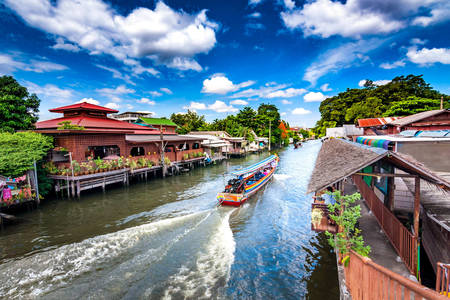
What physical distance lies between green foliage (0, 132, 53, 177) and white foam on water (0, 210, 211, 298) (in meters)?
7.16

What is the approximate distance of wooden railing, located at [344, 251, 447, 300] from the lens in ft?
7.06

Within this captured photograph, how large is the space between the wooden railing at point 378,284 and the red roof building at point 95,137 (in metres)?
18.9

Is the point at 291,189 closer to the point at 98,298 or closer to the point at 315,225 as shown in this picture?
the point at 315,225

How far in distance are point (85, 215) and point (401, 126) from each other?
2445 centimetres

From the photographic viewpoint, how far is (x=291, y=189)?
61.6 ft

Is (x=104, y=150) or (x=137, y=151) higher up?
(x=104, y=150)

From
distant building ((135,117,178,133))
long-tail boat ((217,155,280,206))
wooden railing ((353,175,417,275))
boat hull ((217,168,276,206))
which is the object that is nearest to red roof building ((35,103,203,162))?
long-tail boat ((217,155,280,206))

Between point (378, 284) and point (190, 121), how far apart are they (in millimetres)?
56055

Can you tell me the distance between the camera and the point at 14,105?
16.8m

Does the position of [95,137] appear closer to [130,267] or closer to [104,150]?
[104,150]

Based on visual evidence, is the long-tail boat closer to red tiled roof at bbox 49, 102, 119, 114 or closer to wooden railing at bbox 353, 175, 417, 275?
wooden railing at bbox 353, 175, 417, 275

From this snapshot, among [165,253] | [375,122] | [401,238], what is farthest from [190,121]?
[401,238]

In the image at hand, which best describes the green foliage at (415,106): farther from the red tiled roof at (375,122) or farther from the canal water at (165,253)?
the canal water at (165,253)

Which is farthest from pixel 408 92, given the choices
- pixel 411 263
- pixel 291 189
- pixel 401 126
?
pixel 411 263
